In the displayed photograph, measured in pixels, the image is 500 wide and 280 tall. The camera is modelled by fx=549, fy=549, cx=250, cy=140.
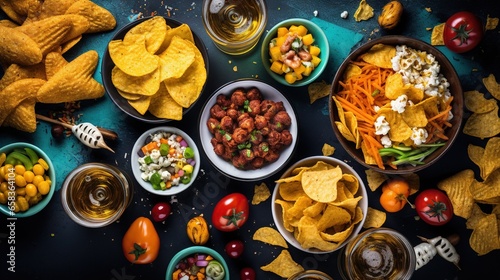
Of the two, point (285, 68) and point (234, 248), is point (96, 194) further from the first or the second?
point (285, 68)

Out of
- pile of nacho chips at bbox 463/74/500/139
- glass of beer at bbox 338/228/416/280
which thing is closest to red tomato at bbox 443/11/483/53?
pile of nacho chips at bbox 463/74/500/139

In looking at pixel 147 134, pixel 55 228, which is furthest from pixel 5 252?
pixel 147 134

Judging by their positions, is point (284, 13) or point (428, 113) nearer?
point (428, 113)

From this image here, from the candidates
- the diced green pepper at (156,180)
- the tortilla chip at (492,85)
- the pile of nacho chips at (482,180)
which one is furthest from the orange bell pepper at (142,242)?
the tortilla chip at (492,85)

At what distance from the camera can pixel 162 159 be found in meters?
2.52

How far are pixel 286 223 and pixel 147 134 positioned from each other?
0.76 metres

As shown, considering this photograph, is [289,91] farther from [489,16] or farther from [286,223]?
[489,16]

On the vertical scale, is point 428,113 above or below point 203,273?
above

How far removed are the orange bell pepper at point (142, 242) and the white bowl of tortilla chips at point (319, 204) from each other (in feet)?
1.90

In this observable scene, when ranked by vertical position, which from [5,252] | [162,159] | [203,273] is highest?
[162,159]

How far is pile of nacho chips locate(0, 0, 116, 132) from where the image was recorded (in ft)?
8.05

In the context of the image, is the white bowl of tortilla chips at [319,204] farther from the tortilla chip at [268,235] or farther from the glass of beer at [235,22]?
the glass of beer at [235,22]

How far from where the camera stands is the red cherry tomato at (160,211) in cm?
255

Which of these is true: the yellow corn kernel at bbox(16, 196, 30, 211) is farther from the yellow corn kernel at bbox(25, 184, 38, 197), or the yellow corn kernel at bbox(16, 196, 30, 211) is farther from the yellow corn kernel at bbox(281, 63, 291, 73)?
the yellow corn kernel at bbox(281, 63, 291, 73)
